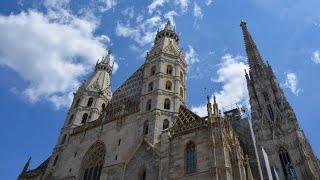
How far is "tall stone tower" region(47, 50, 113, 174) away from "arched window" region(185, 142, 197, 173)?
491 inches

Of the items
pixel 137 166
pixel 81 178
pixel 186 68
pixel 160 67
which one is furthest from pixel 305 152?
pixel 81 178

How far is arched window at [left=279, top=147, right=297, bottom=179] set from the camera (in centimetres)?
3775

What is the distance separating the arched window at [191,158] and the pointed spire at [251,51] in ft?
113

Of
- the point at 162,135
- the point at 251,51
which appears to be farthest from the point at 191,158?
the point at 251,51

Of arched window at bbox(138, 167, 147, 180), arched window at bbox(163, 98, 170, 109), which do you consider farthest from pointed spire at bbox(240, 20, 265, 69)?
arched window at bbox(138, 167, 147, 180)

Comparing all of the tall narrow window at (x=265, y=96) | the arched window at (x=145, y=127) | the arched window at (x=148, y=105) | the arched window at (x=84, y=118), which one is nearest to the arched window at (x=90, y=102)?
the arched window at (x=84, y=118)

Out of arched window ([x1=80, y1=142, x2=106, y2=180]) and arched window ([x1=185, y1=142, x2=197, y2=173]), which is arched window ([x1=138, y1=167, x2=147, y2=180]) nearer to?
arched window ([x1=185, y1=142, x2=197, y2=173])

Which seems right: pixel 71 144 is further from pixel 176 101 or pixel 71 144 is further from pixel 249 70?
pixel 249 70

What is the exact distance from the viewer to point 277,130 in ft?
139

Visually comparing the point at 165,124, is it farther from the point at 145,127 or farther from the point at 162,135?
the point at 162,135

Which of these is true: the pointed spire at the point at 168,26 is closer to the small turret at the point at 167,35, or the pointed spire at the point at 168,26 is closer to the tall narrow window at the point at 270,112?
the small turret at the point at 167,35

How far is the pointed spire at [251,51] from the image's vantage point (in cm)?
5592

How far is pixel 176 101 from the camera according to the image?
30156mm

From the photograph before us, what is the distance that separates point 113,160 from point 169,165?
570 centimetres
